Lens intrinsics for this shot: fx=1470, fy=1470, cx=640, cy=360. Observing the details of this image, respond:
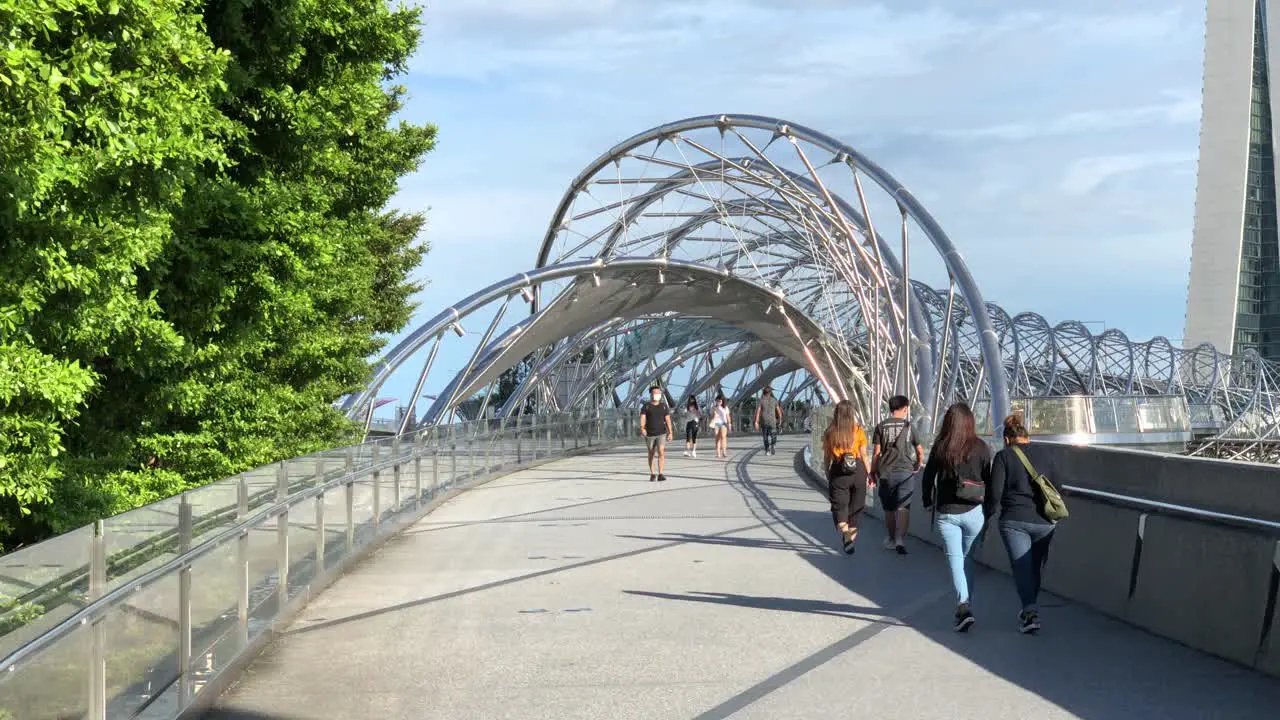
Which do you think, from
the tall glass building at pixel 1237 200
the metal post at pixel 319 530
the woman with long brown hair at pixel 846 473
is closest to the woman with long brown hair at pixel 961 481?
the woman with long brown hair at pixel 846 473

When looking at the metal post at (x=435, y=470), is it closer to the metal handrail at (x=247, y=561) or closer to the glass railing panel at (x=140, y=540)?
the metal handrail at (x=247, y=561)

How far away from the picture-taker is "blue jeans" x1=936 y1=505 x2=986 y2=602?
10.4 metres

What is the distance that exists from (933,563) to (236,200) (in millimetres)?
7343

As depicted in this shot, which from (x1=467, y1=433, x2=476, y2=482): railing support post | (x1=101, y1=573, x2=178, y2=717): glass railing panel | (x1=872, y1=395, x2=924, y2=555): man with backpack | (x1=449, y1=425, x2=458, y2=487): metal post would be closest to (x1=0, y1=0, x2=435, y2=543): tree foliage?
(x1=101, y1=573, x2=178, y2=717): glass railing panel

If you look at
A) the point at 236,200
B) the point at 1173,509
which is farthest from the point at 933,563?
the point at 236,200

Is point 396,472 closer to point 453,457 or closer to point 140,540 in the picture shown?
point 453,457

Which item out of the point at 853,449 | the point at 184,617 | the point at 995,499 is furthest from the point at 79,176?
the point at 853,449

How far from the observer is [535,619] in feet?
35.3

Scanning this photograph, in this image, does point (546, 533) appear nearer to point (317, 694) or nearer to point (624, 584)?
point (624, 584)

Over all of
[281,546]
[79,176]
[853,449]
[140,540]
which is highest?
[79,176]

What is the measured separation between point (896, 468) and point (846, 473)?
1.88 ft

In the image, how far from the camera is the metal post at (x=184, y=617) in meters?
7.45

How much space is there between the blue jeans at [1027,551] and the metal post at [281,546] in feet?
16.6

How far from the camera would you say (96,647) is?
600cm
